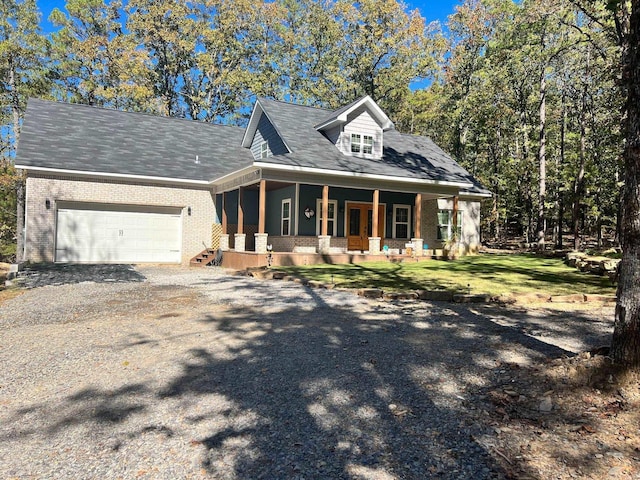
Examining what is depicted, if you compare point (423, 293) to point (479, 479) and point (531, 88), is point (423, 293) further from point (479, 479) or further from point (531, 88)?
point (531, 88)

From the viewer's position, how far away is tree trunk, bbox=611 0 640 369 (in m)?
3.79

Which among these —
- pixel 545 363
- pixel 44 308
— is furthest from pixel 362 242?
pixel 545 363

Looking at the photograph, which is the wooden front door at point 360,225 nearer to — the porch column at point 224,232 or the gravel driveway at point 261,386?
the porch column at point 224,232

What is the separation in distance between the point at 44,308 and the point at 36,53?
26440 millimetres

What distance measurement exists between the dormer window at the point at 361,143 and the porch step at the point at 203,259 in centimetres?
779

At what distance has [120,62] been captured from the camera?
30.6 meters

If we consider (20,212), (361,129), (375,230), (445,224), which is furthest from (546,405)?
(20,212)

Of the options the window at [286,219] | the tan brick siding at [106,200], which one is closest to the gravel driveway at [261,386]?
the tan brick siding at [106,200]

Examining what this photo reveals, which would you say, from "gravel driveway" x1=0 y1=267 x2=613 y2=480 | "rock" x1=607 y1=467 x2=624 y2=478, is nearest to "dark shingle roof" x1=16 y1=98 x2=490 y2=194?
"gravel driveway" x1=0 y1=267 x2=613 y2=480

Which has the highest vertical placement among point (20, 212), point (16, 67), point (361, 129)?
point (16, 67)

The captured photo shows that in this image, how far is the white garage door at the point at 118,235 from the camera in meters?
16.9

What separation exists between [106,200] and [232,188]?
5.03 meters

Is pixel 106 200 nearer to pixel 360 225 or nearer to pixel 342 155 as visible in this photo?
pixel 342 155

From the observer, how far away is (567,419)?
3430 mm
